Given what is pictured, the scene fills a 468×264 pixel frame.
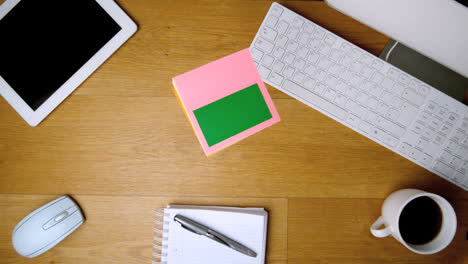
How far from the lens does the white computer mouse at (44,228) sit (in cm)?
67

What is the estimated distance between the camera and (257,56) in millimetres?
706

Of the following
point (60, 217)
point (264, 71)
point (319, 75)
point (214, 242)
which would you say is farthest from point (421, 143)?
point (60, 217)

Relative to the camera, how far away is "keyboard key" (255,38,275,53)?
70 centimetres

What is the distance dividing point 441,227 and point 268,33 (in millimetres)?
499

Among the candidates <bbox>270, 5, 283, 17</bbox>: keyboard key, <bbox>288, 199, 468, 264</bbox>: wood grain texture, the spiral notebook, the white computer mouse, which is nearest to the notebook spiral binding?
the spiral notebook

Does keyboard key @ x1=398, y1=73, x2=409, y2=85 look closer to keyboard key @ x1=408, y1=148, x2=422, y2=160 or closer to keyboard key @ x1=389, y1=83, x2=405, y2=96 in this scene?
keyboard key @ x1=389, y1=83, x2=405, y2=96

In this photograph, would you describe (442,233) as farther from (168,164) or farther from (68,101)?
(68,101)

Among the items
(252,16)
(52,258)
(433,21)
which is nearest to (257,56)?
(252,16)

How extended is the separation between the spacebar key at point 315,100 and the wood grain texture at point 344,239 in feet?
0.61

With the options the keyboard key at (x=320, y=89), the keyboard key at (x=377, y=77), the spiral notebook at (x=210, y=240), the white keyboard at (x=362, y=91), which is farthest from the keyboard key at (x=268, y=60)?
the spiral notebook at (x=210, y=240)

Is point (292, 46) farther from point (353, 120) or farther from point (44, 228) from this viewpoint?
point (44, 228)

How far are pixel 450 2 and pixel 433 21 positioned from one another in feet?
0.18

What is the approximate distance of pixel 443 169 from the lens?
26.9 inches

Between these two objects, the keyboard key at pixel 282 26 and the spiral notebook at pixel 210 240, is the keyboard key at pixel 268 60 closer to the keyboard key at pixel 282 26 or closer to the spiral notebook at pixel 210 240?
the keyboard key at pixel 282 26
